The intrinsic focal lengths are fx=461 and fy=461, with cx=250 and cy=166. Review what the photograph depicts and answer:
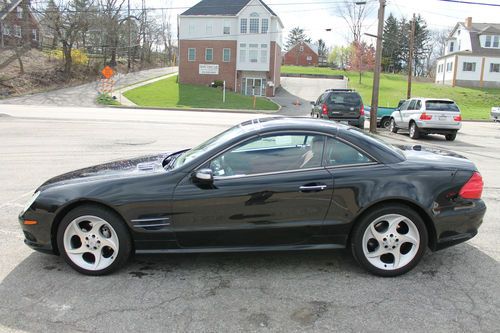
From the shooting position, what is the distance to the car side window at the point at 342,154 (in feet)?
13.9

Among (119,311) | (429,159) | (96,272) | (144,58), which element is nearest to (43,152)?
(96,272)

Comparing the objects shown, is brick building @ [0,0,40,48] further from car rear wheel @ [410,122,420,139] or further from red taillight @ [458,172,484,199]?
red taillight @ [458,172,484,199]

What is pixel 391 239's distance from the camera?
13.7 ft

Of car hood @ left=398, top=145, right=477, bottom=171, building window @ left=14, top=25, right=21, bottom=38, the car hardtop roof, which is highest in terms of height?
building window @ left=14, top=25, right=21, bottom=38

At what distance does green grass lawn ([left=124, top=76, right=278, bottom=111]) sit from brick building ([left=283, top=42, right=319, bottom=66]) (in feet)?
194

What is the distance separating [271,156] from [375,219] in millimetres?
1097

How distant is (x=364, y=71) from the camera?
79562 mm

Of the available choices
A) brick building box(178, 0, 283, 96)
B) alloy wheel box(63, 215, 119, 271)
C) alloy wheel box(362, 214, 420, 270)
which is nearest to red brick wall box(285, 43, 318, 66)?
brick building box(178, 0, 283, 96)

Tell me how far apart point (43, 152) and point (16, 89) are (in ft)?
121

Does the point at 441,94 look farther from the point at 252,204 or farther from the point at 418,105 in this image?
→ the point at 252,204

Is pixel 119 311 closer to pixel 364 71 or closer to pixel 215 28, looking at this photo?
pixel 215 28

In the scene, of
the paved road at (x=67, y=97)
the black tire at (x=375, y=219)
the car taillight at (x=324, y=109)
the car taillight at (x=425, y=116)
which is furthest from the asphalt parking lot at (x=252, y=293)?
the paved road at (x=67, y=97)

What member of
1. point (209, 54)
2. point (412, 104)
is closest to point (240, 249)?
point (412, 104)

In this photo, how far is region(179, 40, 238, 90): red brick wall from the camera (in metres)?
53.6
